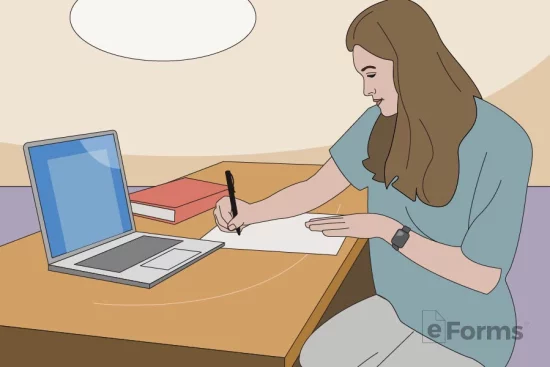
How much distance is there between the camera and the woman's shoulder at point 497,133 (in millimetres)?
1083

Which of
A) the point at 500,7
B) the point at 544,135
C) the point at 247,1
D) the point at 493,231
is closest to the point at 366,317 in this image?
the point at 493,231

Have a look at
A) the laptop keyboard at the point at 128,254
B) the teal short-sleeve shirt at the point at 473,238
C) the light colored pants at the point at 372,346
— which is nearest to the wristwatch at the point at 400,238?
the teal short-sleeve shirt at the point at 473,238

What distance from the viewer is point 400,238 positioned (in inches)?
44.1

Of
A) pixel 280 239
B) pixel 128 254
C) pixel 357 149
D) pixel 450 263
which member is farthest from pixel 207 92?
pixel 450 263

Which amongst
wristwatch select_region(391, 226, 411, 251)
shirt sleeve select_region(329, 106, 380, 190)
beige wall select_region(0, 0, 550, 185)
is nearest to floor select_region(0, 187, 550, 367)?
beige wall select_region(0, 0, 550, 185)

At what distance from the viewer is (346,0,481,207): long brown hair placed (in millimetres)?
1118

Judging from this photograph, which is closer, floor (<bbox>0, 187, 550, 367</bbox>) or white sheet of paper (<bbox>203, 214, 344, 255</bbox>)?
white sheet of paper (<bbox>203, 214, 344, 255</bbox>)

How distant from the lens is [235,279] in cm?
110

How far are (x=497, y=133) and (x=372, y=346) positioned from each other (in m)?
0.50

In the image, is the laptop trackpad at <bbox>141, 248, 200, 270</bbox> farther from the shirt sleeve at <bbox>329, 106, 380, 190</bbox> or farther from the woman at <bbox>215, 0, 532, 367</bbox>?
the shirt sleeve at <bbox>329, 106, 380, 190</bbox>

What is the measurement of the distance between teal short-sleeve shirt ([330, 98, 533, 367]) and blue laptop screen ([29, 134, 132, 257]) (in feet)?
2.02

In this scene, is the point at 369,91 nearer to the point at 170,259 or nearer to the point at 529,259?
the point at 170,259

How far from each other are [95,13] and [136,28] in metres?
0.09

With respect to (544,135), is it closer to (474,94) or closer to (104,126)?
(474,94)
